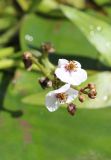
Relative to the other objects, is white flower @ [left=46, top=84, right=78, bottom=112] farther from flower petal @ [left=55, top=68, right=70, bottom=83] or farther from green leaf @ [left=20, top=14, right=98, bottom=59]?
green leaf @ [left=20, top=14, right=98, bottom=59]

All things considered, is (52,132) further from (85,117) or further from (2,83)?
(2,83)

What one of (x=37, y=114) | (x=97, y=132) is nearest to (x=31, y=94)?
(x=37, y=114)

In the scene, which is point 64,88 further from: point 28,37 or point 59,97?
point 28,37

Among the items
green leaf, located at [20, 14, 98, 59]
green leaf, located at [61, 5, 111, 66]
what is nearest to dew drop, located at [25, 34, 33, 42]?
green leaf, located at [20, 14, 98, 59]

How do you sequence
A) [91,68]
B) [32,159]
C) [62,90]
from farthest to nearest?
[91,68] → [32,159] → [62,90]

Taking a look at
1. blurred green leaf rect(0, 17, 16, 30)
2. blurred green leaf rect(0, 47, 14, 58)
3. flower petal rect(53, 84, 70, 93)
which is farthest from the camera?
blurred green leaf rect(0, 17, 16, 30)

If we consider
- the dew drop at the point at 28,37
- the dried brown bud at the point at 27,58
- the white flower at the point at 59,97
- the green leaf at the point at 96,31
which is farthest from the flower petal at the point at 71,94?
the dew drop at the point at 28,37

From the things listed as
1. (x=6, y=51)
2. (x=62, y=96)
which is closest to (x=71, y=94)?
(x=62, y=96)
